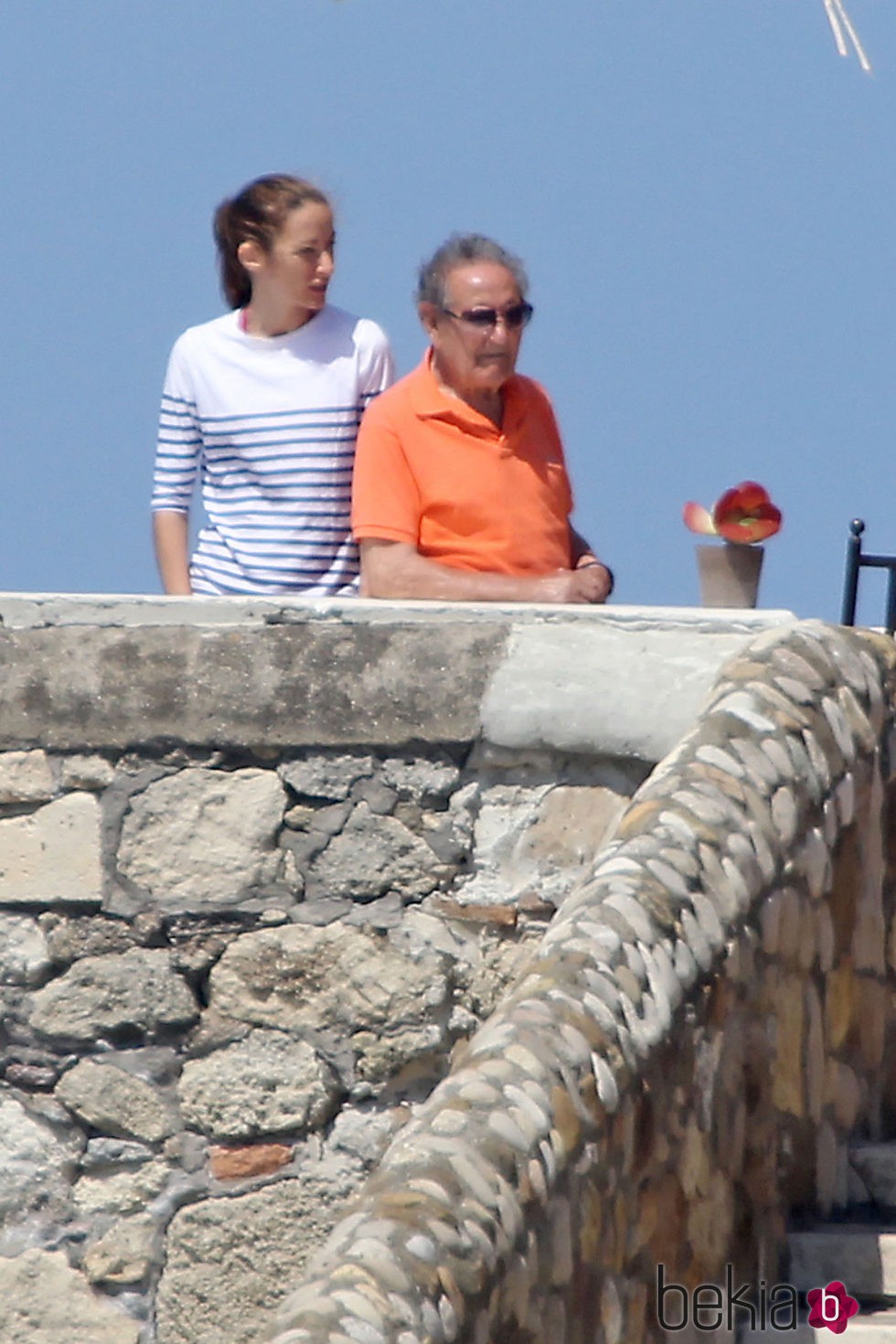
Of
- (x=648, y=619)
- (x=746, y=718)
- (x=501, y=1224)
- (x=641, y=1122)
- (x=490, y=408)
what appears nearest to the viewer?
(x=501, y=1224)

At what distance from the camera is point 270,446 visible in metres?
4.59

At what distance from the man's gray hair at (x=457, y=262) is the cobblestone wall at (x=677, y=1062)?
109 centimetres

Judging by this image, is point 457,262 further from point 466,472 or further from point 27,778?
point 27,778

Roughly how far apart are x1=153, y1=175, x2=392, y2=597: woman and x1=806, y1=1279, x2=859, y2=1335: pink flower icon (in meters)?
1.76

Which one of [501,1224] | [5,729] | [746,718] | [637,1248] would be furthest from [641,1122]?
[5,729]

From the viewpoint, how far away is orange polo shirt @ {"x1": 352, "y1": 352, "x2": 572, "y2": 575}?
4.38 metres

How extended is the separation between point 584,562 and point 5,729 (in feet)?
4.11

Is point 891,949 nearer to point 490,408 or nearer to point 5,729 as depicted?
point 490,408

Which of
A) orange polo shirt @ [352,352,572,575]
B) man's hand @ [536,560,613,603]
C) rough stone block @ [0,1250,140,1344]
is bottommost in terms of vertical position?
rough stone block @ [0,1250,140,1344]

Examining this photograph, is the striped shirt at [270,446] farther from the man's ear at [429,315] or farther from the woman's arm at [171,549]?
the man's ear at [429,315]

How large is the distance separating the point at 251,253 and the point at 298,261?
116mm

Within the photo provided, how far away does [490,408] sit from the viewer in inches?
178

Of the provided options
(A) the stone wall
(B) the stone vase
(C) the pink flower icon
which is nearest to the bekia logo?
(C) the pink flower icon

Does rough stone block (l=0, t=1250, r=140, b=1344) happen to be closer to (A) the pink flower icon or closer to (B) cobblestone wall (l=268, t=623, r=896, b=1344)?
(B) cobblestone wall (l=268, t=623, r=896, b=1344)
